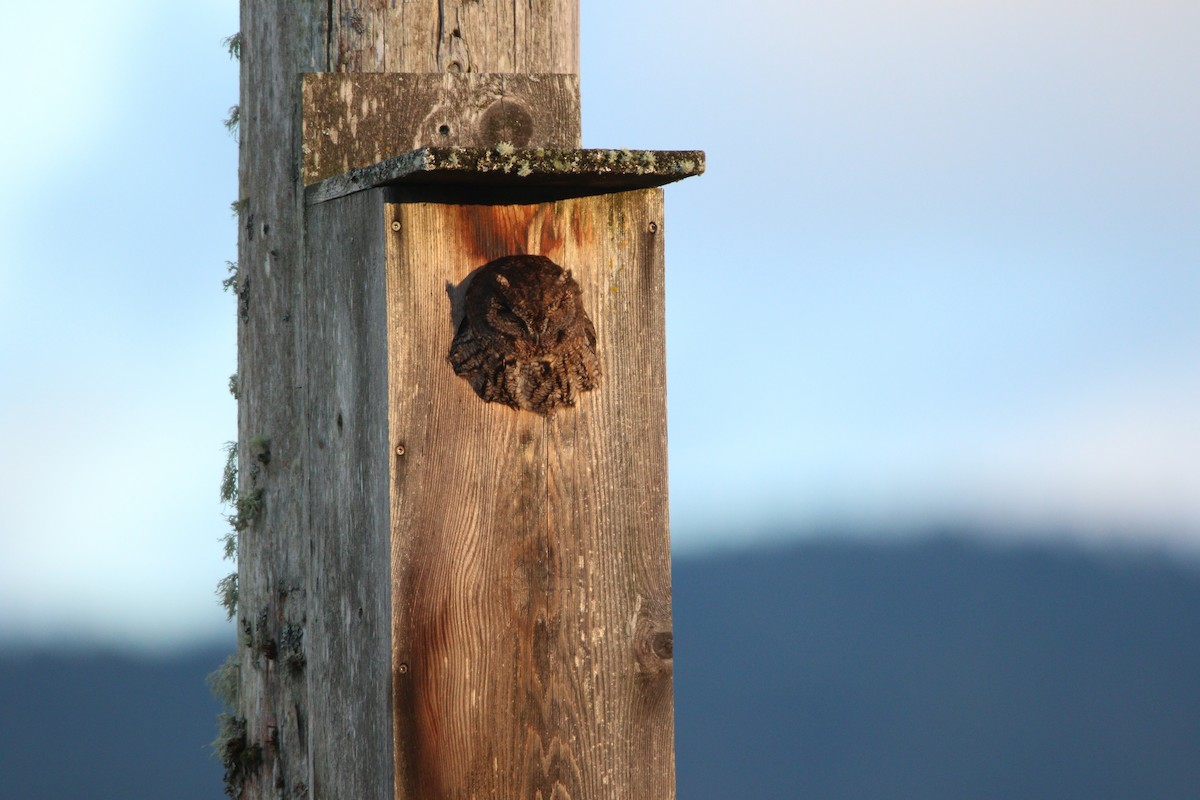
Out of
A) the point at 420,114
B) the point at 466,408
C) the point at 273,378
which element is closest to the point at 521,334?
the point at 466,408

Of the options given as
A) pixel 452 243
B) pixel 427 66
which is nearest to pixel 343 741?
pixel 452 243

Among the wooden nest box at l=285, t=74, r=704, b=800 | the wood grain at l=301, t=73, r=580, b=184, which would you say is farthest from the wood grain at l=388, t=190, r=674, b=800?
the wood grain at l=301, t=73, r=580, b=184

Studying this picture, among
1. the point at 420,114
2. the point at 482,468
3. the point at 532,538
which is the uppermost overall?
the point at 420,114

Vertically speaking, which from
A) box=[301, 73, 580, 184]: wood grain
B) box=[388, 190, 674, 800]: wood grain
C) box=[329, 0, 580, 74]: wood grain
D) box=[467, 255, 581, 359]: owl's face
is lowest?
box=[388, 190, 674, 800]: wood grain

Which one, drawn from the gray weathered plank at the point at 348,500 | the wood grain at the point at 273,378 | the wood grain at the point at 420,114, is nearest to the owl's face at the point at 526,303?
the gray weathered plank at the point at 348,500

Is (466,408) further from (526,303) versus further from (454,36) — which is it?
(454,36)

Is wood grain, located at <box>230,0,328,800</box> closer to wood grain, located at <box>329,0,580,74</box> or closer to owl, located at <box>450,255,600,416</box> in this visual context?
wood grain, located at <box>329,0,580,74</box>
